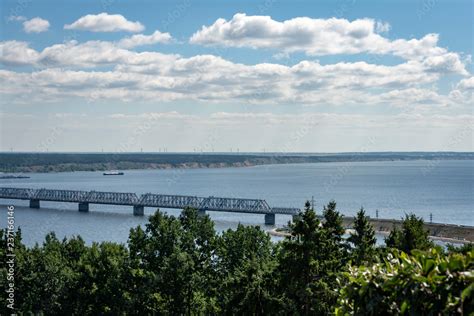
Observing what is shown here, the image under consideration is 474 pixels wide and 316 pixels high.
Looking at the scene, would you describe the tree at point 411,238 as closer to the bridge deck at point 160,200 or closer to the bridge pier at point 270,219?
the bridge deck at point 160,200

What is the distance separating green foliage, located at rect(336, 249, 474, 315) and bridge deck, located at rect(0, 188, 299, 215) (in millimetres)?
126449

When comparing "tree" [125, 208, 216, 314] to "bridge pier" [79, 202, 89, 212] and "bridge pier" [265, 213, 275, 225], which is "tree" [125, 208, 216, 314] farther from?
"bridge pier" [79, 202, 89, 212]

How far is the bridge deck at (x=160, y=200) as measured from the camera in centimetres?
15062

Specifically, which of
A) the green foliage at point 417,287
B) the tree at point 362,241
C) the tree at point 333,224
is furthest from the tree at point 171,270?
the green foliage at point 417,287

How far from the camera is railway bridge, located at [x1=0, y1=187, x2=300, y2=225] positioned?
148 meters

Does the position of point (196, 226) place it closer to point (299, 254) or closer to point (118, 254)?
point (118, 254)

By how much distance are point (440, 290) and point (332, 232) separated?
72.5 feet

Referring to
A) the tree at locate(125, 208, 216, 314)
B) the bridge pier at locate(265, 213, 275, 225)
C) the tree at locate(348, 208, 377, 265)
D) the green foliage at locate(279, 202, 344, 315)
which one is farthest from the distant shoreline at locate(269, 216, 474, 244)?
the green foliage at locate(279, 202, 344, 315)

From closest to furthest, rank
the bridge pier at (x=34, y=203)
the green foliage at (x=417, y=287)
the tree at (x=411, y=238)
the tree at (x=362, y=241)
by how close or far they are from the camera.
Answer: the green foliage at (x=417, y=287) < the tree at (x=411, y=238) < the tree at (x=362, y=241) < the bridge pier at (x=34, y=203)

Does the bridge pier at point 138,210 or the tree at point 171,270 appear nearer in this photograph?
the tree at point 171,270

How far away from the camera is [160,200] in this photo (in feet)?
563

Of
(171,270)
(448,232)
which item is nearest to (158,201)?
(448,232)

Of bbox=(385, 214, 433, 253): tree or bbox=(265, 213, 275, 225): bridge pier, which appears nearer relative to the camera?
bbox=(385, 214, 433, 253): tree

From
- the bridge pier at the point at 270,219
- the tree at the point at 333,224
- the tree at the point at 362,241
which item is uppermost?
the tree at the point at 333,224
